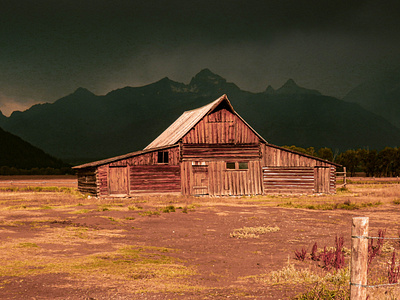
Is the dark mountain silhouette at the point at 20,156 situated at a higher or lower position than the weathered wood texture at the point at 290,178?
higher

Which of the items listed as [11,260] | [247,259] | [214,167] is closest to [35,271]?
[11,260]

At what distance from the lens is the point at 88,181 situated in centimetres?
3462

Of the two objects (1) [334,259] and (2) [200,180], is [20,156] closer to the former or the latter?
(2) [200,180]

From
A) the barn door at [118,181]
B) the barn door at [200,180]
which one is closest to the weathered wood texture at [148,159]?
the barn door at [118,181]

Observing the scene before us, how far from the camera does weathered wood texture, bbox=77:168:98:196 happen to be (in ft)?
106

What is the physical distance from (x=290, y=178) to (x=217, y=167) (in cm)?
701

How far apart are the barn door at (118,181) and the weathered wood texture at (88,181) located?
121 cm

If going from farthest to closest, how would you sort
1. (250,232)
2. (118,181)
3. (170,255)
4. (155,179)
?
1. (155,179)
2. (118,181)
3. (250,232)
4. (170,255)

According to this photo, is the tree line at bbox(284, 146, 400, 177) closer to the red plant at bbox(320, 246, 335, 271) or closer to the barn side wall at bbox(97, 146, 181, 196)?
the barn side wall at bbox(97, 146, 181, 196)

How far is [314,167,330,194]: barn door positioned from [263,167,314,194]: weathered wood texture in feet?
1.33

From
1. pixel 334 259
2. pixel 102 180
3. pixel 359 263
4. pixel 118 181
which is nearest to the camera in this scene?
pixel 359 263

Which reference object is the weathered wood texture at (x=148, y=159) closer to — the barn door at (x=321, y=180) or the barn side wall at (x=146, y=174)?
the barn side wall at (x=146, y=174)

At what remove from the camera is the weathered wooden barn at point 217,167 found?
33094 millimetres

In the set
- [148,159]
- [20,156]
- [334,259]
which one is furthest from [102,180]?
[20,156]
